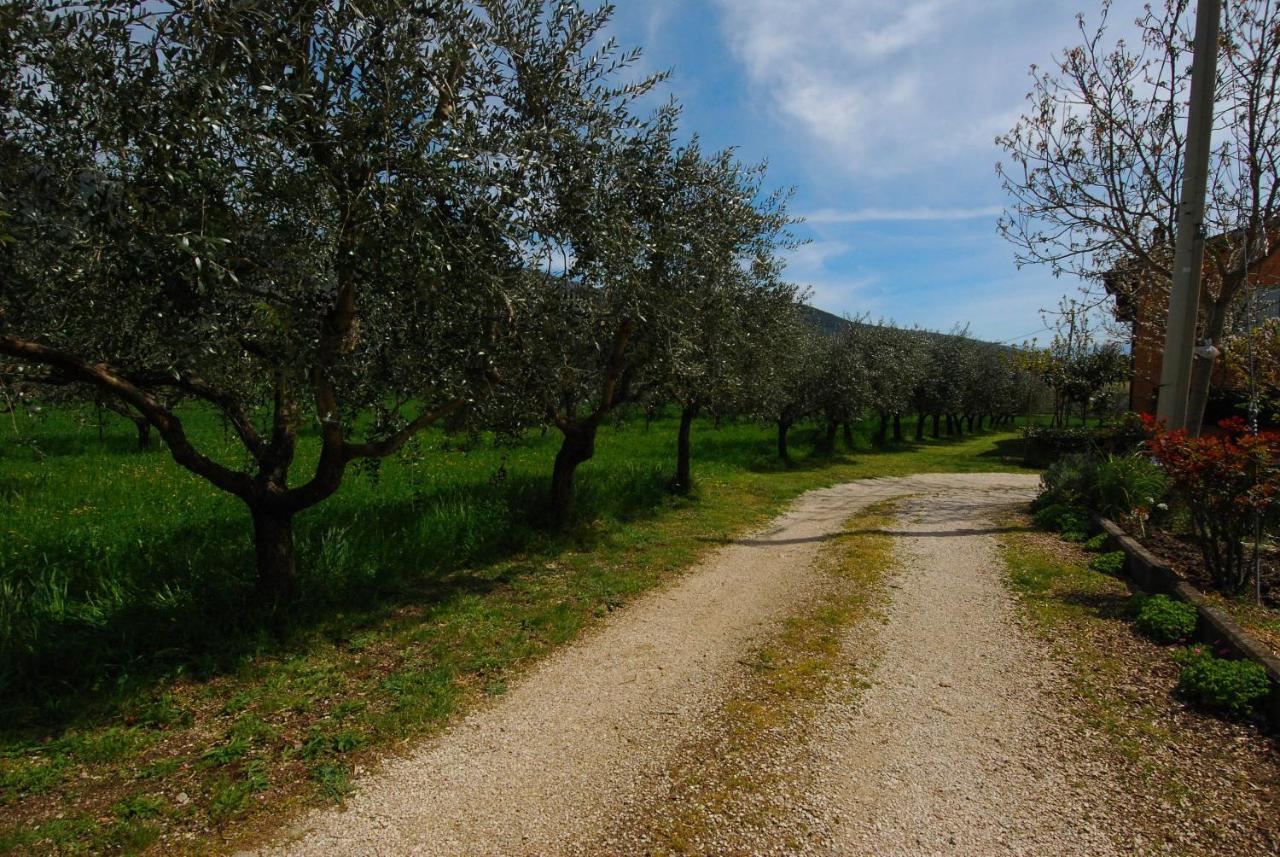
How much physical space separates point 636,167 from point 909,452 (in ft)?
85.3

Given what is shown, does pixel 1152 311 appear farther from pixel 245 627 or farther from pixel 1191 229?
pixel 245 627

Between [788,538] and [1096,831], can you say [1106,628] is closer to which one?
[1096,831]

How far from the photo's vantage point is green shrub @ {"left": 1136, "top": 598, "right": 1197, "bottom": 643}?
233 inches

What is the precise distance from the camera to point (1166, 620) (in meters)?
6.01

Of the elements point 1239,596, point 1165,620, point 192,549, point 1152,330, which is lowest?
point 192,549

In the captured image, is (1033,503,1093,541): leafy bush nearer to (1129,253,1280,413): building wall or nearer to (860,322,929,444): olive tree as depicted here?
(1129,253,1280,413): building wall

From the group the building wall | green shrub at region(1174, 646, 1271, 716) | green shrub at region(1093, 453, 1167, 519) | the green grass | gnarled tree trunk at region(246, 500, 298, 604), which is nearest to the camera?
the green grass

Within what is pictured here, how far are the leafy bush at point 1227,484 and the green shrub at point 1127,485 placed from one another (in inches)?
104

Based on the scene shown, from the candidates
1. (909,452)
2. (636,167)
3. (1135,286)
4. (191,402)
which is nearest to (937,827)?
(636,167)

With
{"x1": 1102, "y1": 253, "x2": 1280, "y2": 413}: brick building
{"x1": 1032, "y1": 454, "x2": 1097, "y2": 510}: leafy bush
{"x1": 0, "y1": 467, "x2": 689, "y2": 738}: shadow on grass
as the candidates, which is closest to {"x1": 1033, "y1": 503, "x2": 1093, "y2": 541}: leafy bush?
{"x1": 1032, "y1": 454, "x2": 1097, "y2": 510}: leafy bush

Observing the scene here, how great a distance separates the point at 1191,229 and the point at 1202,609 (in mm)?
5457


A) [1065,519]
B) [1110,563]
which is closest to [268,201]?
[1110,563]

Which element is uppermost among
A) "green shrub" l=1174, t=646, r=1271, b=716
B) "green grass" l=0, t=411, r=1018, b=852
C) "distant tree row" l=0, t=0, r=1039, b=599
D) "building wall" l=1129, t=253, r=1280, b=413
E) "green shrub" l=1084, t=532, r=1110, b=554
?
"building wall" l=1129, t=253, r=1280, b=413

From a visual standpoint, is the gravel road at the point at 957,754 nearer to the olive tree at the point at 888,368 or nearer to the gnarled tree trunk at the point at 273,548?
the gnarled tree trunk at the point at 273,548
